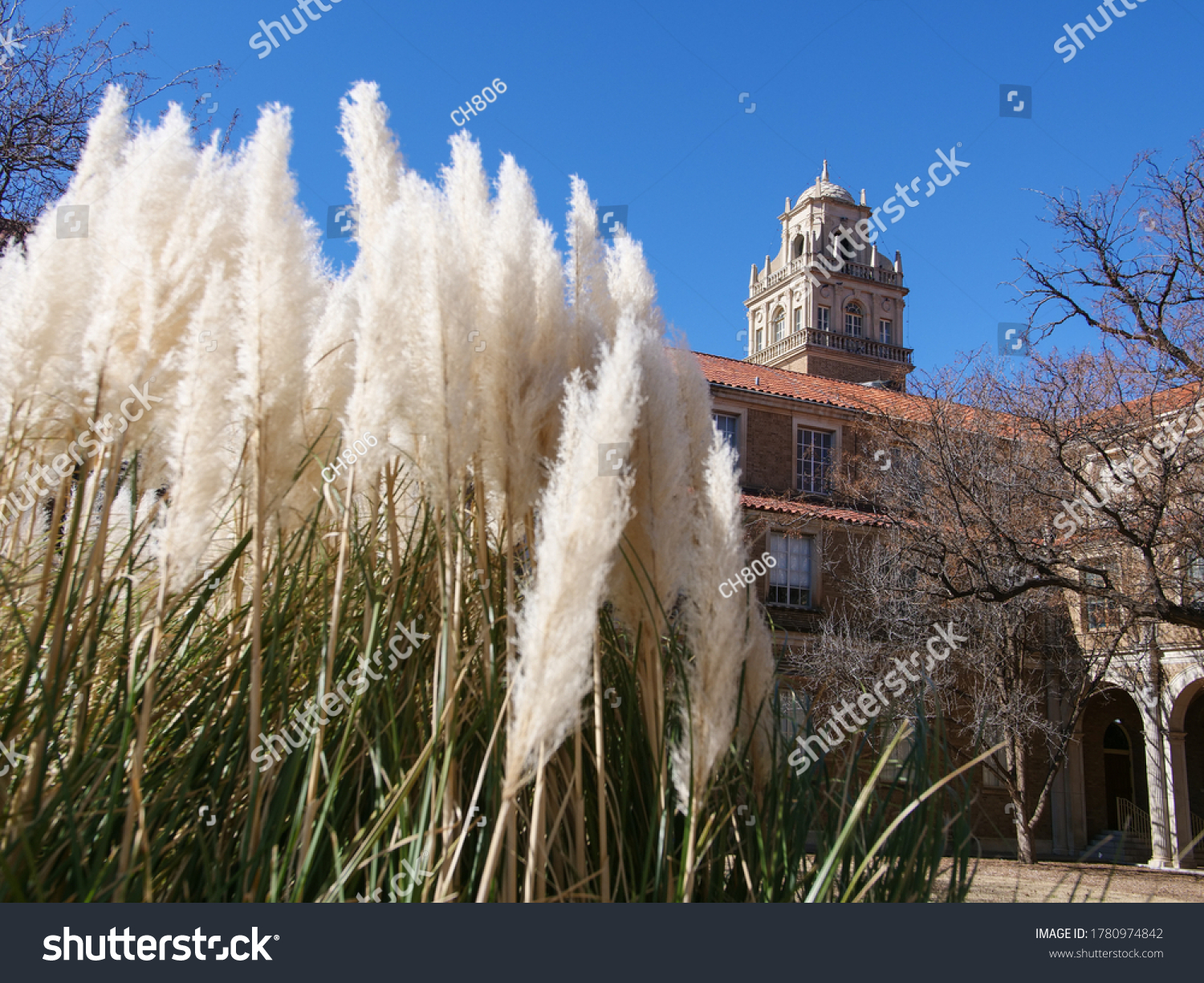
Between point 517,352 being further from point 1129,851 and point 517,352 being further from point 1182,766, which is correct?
point 1129,851

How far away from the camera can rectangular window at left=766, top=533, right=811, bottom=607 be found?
21078 millimetres

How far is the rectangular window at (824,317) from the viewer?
4956 cm

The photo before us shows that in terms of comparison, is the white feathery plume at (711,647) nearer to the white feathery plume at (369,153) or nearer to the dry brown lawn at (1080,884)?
the dry brown lawn at (1080,884)

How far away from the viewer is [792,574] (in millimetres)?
21281

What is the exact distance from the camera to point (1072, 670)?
18.9m

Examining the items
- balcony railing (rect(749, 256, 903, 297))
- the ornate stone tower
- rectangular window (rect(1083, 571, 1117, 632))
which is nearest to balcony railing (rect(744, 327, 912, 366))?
the ornate stone tower

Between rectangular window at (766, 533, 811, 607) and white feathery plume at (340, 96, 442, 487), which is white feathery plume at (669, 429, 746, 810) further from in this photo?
rectangular window at (766, 533, 811, 607)

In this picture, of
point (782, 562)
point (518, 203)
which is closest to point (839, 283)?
point (782, 562)

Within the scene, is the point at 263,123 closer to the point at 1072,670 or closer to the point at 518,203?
the point at 518,203

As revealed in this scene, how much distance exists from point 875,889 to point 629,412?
3.47 ft

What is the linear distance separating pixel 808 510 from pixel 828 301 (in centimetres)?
A: 3272

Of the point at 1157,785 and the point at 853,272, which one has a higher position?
the point at 853,272

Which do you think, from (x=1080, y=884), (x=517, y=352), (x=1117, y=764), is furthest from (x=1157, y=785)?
(x=517, y=352)

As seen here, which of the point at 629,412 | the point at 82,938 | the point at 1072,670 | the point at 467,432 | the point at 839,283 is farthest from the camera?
the point at 839,283
